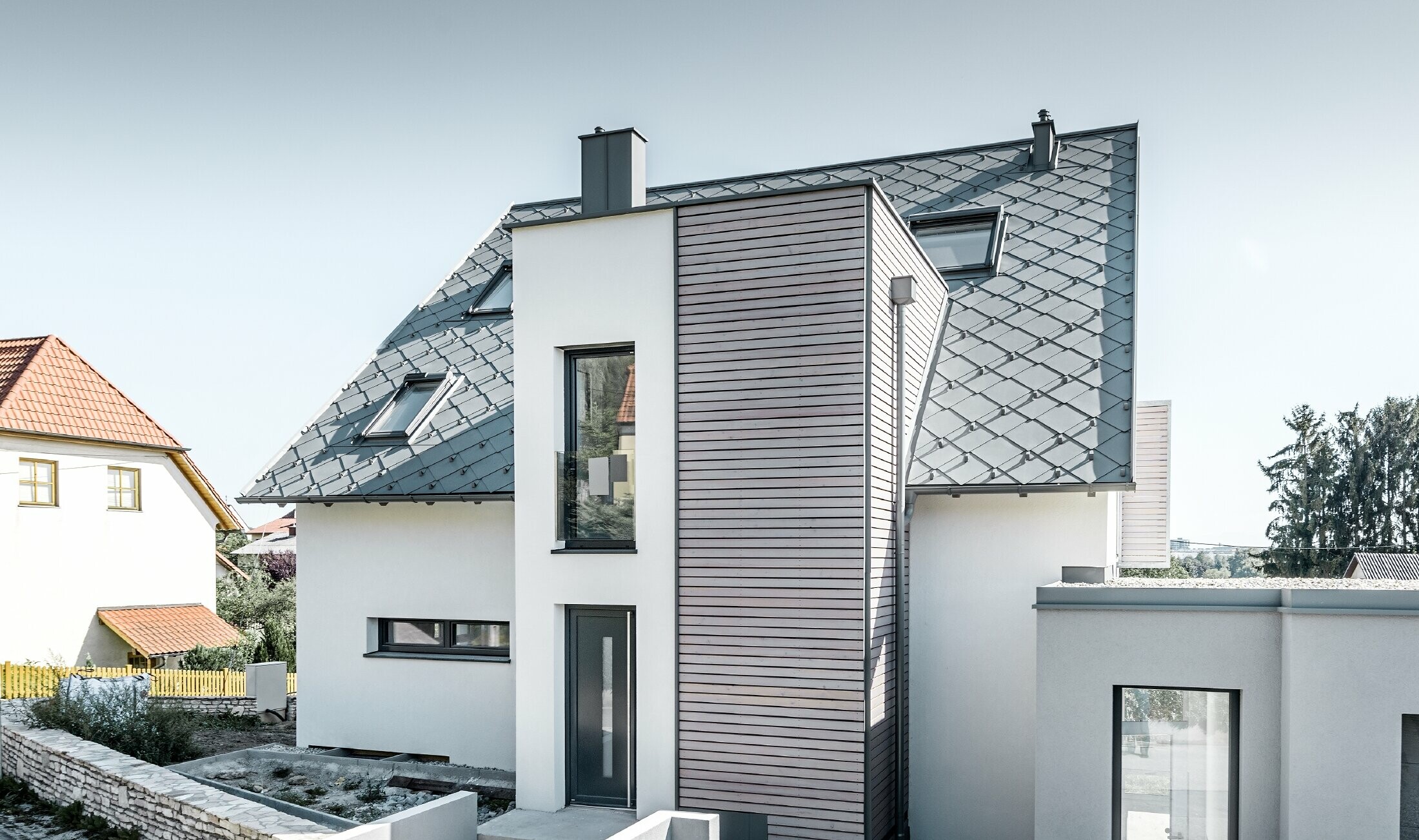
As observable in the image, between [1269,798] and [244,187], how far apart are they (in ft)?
53.9

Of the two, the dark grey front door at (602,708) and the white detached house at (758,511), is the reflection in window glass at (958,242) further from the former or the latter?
the dark grey front door at (602,708)

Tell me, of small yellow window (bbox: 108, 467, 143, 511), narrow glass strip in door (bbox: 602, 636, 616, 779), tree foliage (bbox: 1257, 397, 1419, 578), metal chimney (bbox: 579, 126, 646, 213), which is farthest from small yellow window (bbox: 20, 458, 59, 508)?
tree foliage (bbox: 1257, 397, 1419, 578)

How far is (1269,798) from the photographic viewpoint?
7.35 m

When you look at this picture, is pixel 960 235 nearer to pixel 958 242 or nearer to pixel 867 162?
pixel 958 242

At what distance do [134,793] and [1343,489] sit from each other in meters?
58.8

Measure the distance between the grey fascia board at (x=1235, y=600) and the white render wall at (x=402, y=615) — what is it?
20.6 ft

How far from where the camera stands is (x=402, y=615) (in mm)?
12250

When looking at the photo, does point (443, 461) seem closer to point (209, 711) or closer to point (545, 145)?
point (545, 145)

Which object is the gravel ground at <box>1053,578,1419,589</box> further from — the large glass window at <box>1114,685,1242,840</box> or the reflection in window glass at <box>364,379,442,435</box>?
the reflection in window glass at <box>364,379,442,435</box>

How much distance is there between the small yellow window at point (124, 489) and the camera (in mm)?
23812

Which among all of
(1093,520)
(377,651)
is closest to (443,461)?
(377,651)

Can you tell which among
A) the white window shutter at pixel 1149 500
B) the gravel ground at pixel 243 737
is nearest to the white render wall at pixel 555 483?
the gravel ground at pixel 243 737

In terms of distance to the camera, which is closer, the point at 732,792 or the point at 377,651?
the point at 732,792

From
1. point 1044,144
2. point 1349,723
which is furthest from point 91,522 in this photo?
point 1349,723
